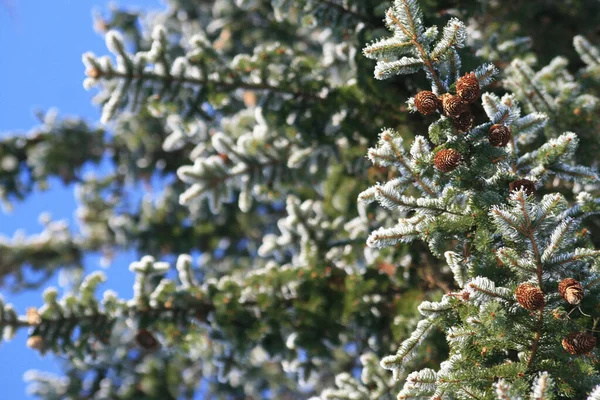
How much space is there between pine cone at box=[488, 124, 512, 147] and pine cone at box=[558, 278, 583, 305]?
609mm

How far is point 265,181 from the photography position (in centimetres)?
481

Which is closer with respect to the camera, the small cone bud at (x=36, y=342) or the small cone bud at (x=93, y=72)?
the small cone bud at (x=93, y=72)

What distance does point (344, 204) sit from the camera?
4887 mm

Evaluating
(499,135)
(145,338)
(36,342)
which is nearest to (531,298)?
(499,135)

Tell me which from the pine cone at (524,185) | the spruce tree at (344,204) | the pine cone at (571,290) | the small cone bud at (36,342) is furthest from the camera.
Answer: the small cone bud at (36,342)

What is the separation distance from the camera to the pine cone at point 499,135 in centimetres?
246

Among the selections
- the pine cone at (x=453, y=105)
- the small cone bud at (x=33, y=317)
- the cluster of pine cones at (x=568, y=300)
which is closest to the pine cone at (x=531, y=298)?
the cluster of pine cones at (x=568, y=300)

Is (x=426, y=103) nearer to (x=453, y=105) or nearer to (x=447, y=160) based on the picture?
(x=453, y=105)

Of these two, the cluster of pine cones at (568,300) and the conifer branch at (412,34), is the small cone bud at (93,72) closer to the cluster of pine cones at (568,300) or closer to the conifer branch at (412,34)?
the conifer branch at (412,34)

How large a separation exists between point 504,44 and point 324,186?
178cm

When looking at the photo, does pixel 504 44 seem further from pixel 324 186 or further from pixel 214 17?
pixel 214 17

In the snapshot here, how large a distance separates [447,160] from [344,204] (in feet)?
8.21

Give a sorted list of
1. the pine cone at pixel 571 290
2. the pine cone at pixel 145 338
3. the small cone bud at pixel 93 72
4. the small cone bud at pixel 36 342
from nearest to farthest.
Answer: the pine cone at pixel 571 290 < the small cone bud at pixel 93 72 < the small cone bud at pixel 36 342 < the pine cone at pixel 145 338

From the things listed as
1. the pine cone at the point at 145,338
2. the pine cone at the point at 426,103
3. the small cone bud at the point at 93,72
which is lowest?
the pine cone at the point at 426,103
